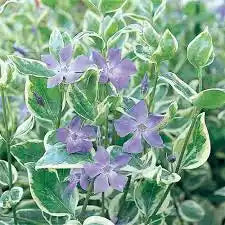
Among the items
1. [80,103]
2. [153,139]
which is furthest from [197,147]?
[80,103]

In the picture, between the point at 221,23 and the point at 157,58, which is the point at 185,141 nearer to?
the point at 157,58

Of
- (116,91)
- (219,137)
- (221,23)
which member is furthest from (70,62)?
(221,23)

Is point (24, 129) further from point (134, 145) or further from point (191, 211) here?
point (191, 211)

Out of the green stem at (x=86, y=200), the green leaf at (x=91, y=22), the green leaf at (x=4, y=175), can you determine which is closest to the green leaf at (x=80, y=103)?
the green stem at (x=86, y=200)

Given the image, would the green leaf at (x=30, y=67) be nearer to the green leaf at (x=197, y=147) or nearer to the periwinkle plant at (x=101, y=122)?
the periwinkle plant at (x=101, y=122)

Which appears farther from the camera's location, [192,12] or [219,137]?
[192,12]

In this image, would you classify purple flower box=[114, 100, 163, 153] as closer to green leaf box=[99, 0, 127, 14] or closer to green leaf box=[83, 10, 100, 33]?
green leaf box=[99, 0, 127, 14]
